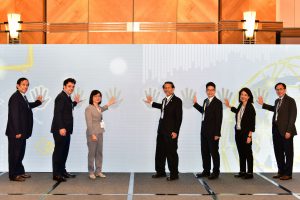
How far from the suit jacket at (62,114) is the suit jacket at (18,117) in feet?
1.23

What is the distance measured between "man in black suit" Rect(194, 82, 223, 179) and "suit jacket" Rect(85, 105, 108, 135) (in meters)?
1.49

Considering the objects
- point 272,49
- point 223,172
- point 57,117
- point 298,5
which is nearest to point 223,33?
point 298,5

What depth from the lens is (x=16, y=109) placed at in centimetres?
571

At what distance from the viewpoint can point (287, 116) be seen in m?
5.95

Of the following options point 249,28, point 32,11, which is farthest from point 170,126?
point 32,11

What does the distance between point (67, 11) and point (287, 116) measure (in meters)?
7.55

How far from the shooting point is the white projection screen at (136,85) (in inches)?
252

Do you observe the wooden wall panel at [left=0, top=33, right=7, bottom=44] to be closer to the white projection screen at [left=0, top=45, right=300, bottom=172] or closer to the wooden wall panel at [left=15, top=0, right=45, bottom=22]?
the wooden wall panel at [left=15, top=0, right=45, bottom=22]

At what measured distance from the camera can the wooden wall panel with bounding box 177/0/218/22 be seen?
455 inches

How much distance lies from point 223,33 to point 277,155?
6.15m

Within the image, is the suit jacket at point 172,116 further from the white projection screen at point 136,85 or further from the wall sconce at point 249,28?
the wall sconce at point 249,28

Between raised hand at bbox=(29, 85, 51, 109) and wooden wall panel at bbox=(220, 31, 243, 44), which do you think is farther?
wooden wall panel at bbox=(220, 31, 243, 44)

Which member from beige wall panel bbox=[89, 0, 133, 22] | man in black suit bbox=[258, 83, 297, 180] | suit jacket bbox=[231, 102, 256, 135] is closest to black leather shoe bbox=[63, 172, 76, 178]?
suit jacket bbox=[231, 102, 256, 135]

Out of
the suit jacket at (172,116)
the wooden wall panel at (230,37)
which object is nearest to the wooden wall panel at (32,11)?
the wooden wall panel at (230,37)
